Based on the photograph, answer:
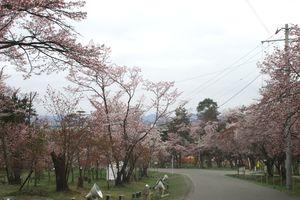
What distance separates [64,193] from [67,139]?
4134 millimetres

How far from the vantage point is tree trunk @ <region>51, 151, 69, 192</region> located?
24719 millimetres

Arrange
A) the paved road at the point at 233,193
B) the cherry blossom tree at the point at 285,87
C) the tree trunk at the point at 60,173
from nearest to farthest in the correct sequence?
the cherry blossom tree at the point at 285,87 < the tree trunk at the point at 60,173 < the paved road at the point at 233,193

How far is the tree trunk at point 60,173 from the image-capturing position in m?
24.7

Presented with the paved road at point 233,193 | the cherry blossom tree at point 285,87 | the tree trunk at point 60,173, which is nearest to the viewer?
the cherry blossom tree at point 285,87

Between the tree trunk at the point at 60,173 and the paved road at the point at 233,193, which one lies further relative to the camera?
the paved road at the point at 233,193

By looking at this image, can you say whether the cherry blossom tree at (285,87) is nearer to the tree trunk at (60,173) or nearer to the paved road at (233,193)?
the paved road at (233,193)

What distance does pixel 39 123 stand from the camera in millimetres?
31703

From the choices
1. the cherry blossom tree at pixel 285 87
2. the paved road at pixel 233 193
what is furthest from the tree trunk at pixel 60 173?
the cherry blossom tree at pixel 285 87

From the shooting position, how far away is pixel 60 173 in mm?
24953

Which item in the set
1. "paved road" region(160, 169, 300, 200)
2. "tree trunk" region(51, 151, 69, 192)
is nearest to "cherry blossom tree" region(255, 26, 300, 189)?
"paved road" region(160, 169, 300, 200)

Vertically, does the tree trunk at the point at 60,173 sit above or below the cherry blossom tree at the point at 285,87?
below

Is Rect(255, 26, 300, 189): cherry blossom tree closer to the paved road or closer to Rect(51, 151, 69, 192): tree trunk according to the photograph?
the paved road

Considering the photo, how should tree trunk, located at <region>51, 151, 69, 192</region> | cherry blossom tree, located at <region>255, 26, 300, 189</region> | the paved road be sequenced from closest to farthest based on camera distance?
cherry blossom tree, located at <region>255, 26, 300, 189</region>, tree trunk, located at <region>51, 151, 69, 192</region>, the paved road

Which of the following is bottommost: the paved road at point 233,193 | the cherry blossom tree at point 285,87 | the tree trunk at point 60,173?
the paved road at point 233,193
